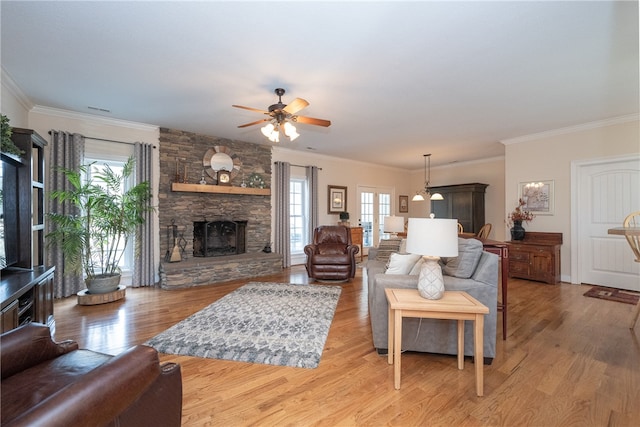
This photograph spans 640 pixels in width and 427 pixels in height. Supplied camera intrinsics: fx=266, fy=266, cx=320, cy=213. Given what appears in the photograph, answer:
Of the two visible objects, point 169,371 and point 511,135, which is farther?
point 511,135

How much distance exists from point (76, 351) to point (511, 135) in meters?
6.41

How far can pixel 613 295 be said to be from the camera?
151 inches

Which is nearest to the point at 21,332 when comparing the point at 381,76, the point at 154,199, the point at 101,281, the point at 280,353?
the point at 280,353

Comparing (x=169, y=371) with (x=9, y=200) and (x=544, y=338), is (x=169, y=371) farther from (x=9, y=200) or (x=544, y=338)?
(x=544, y=338)

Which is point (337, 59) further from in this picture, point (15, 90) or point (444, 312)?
point (15, 90)

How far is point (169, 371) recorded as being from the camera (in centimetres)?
124

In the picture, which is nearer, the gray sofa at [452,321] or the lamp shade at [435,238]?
the lamp shade at [435,238]

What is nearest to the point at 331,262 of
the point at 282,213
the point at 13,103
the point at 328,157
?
the point at 282,213

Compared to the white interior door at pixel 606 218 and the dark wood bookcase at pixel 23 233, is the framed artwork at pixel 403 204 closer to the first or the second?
the white interior door at pixel 606 218

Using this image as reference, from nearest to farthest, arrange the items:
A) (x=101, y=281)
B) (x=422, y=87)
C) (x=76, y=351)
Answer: (x=76, y=351) < (x=422, y=87) < (x=101, y=281)

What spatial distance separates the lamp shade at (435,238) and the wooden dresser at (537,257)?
3.82 m

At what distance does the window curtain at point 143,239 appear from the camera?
4.37 meters

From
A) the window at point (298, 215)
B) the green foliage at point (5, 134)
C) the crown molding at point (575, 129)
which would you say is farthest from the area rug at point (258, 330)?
the crown molding at point (575, 129)

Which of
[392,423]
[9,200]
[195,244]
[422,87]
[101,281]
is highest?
[422,87]
